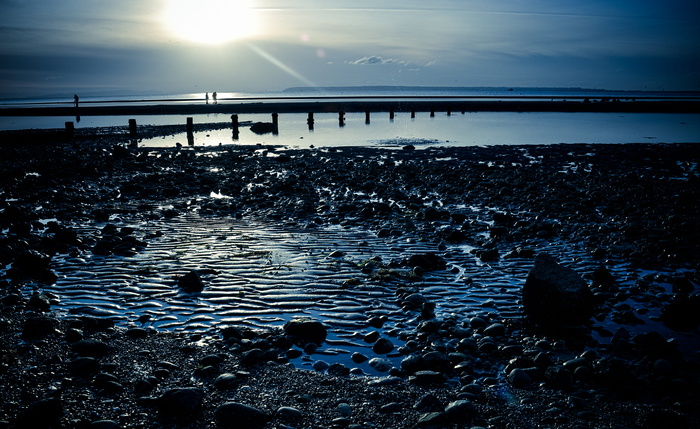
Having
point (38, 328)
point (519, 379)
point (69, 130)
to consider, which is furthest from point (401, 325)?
point (69, 130)

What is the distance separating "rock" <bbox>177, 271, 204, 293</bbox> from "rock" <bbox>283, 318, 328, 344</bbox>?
222 centimetres

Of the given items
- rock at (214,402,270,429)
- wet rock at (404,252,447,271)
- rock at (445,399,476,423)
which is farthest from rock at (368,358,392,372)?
wet rock at (404,252,447,271)

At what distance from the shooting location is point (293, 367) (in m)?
5.49

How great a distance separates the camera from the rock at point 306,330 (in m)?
6.18

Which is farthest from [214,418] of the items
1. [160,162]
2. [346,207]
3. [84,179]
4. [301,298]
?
[160,162]

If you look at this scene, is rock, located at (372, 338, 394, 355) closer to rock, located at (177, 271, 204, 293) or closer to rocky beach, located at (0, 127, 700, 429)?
rocky beach, located at (0, 127, 700, 429)

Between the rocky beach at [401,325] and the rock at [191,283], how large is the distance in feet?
0.09

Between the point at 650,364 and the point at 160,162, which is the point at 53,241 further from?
the point at 160,162

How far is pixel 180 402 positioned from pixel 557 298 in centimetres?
490

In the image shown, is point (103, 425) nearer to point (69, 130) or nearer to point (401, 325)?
point (401, 325)

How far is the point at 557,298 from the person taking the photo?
21.9 ft

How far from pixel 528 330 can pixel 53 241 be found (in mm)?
9350


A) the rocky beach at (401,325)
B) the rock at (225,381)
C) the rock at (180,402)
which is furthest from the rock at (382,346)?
the rock at (180,402)

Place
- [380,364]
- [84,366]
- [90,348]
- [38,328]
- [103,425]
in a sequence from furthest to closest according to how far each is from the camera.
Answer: [38,328] < [90,348] < [380,364] < [84,366] < [103,425]
